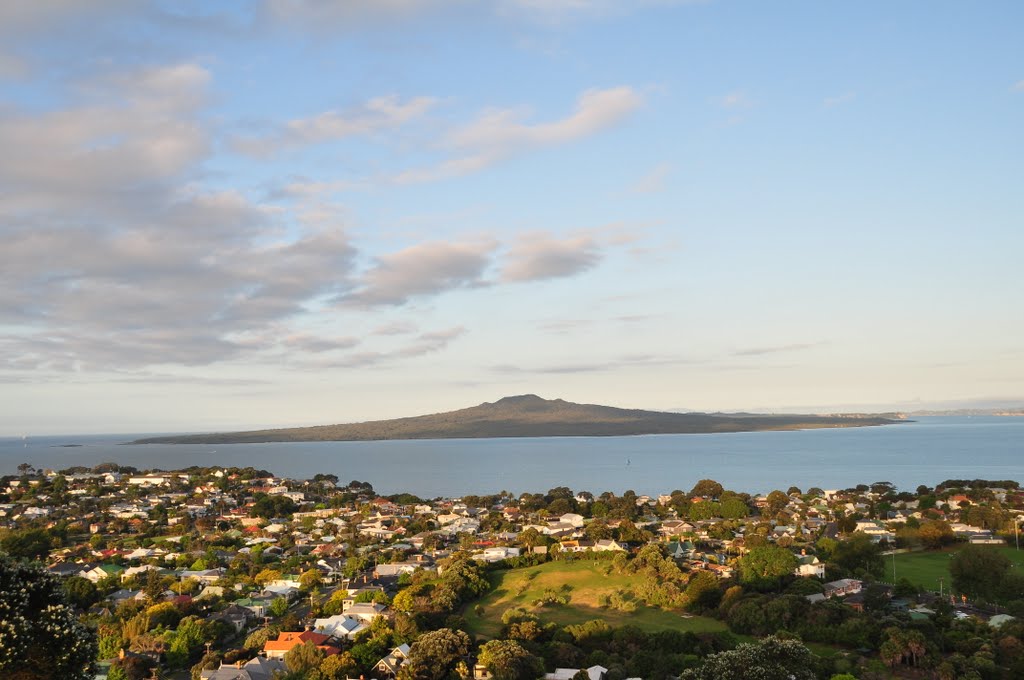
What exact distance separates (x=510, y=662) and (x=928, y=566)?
2109cm

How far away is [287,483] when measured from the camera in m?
63.5

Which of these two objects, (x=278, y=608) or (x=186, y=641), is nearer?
(x=186, y=641)

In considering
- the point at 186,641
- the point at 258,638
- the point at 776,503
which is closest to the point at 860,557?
the point at 776,503

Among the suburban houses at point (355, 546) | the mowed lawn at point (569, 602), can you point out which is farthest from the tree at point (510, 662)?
the mowed lawn at point (569, 602)

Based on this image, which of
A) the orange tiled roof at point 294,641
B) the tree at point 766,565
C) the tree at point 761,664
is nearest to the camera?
the tree at point 761,664

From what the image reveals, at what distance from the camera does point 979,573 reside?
24391 millimetres

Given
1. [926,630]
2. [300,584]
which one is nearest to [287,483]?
[300,584]

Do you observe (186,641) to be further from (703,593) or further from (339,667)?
(703,593)

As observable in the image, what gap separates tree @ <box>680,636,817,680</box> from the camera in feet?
41.2

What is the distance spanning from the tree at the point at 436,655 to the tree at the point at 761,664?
6640mm

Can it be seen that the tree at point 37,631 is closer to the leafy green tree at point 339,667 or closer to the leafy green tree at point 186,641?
the leafy green tree at point 339,667

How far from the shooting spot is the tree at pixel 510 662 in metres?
17.0

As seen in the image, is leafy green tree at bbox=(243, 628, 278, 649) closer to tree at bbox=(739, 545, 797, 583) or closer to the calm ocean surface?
tree at bbox=(739, 545, 797, 583)

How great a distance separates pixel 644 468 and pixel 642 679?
78528 millimetres
